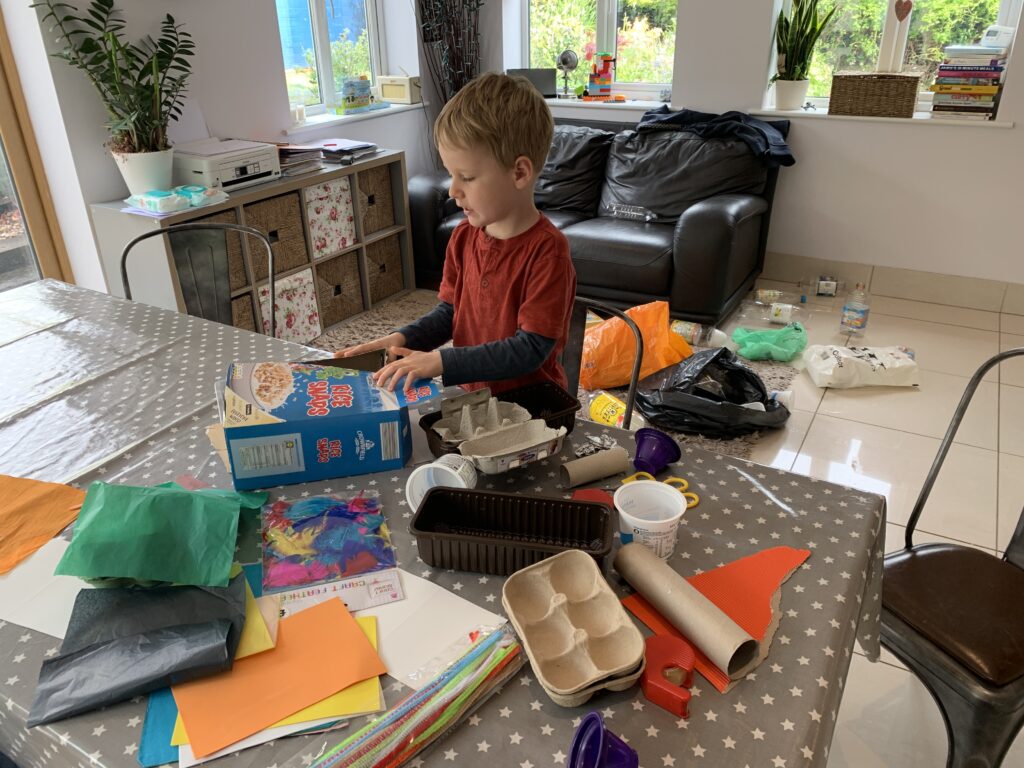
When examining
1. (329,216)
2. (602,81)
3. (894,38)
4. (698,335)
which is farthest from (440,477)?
(602,81)

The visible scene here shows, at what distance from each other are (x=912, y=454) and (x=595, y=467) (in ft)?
5.67

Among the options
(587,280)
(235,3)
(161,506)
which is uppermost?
(235,3)

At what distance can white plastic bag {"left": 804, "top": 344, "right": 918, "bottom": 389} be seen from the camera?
2.76 meters

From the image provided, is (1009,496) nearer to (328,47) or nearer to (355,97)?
(355,97)

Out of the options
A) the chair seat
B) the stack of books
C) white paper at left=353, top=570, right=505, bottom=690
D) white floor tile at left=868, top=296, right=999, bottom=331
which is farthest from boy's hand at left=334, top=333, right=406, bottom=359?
the stack of books

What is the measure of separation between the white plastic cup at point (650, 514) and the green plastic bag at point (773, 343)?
2.15 meters

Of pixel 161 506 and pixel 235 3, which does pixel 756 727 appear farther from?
pixel 235 3

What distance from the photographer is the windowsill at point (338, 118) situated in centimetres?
359

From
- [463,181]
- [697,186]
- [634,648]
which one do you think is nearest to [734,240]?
[697,186]

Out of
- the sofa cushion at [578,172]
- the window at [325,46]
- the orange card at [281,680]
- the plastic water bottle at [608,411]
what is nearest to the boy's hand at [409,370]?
the orange card at [281,680]

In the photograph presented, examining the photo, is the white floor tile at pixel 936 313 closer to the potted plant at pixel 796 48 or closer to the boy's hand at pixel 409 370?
the potted plant at pixel 796 48

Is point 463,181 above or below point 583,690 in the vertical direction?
above

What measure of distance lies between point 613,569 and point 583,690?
0.21m

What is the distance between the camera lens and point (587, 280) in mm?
3324
